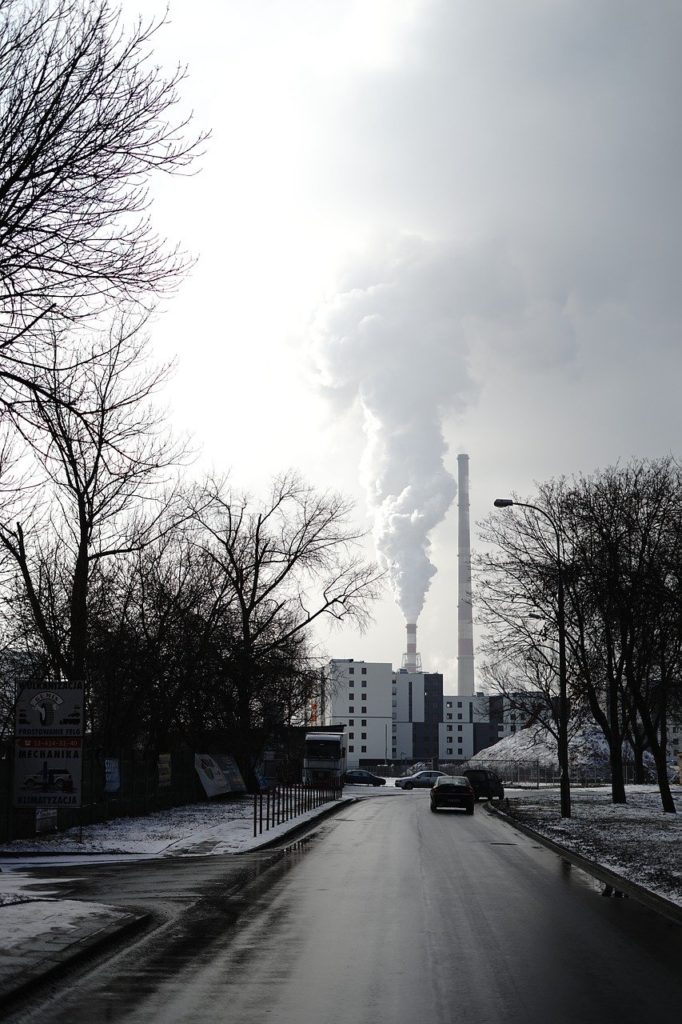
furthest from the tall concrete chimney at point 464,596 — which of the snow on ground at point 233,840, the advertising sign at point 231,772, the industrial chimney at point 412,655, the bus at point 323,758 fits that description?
the snow on ground at point 233,840

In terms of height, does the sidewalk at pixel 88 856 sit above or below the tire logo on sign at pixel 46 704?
below

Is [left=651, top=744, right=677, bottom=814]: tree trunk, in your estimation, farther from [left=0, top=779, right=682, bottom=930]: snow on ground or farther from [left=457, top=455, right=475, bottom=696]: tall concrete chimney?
[left=457, top=455, right=475, bottom=696]: tall concrete chimney

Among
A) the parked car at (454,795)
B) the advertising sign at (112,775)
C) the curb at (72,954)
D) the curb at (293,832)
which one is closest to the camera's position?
the curb at (72,954)

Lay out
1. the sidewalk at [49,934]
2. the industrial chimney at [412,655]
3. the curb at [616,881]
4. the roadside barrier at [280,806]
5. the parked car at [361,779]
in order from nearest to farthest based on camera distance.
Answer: the sidewalk at [49,934] < the curb at [616,881] < the roadside barrier at [280,806] < the parked car at [361,779] < the industrial chimney at [412,655]

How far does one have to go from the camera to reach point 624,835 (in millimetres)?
26734

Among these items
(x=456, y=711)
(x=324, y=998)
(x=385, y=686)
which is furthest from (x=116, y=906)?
(x=456, y=711)

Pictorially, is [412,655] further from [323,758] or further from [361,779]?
[323,758]

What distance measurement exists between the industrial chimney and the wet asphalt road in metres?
161

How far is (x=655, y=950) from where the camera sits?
35.8 feet

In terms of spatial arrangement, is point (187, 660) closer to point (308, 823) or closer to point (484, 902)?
point (308, 823)

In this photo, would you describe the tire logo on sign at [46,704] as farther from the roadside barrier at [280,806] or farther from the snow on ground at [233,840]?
the roadside barrier at [280,806]

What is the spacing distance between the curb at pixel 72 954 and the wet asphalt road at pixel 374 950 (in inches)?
7.4

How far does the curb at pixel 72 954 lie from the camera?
829 centimetres

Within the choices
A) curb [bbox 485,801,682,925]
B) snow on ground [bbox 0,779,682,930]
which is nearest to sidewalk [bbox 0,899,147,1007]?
snow on ground [bbox 0,779,682,930]
